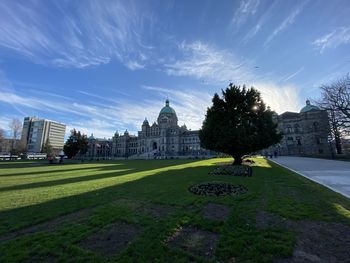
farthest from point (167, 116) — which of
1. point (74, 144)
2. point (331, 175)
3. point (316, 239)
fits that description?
point (316, 239)

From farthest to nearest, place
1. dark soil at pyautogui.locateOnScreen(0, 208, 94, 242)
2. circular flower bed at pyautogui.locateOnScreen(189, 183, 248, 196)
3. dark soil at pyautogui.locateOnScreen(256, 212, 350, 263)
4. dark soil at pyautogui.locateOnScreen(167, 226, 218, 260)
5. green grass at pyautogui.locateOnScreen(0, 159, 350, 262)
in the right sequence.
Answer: circular flower bed at pyautogui.locateOnScreen(189, 183, 248, 196) → dark soil at pyautogui.locateOnScreen(0, 208, 94, 242) → dark soil at pyautogui.locateOnScreen(167, 226, 218, 260) → green grass at pyautogui.locateOnScreen(0, 159, 350, 262) → dark soil at pyautogui.locateOnScreen(256, 212, 350, 263)

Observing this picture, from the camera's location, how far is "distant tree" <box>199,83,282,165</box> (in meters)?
24.6

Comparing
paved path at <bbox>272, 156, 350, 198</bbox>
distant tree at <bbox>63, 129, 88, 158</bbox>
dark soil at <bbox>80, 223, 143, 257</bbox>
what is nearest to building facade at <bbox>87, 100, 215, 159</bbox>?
distant tree at <bbox>63, 129, 88, 158</bbox>

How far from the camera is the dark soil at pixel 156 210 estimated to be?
6676 mm

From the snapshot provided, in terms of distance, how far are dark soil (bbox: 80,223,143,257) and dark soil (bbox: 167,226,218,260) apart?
1.08 m

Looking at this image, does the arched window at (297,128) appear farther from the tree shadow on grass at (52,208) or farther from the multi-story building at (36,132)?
the multi-story building at (36,132)

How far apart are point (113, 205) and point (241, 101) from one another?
23.4m

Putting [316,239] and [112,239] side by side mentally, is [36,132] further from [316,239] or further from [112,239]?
[316,239]

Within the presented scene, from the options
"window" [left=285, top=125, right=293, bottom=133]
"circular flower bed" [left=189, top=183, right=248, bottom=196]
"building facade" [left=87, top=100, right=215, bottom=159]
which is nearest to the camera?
"circular flower bed" [left=189, top=183, right=248, bottom=196]

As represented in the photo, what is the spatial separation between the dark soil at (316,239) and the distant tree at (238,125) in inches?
729

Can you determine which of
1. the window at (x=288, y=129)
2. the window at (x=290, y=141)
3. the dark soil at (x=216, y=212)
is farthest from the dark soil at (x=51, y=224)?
the window at (x=288, y=129)

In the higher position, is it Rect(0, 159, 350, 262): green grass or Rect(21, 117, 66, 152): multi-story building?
Rect(21, 117, 66, 152): multi-story building

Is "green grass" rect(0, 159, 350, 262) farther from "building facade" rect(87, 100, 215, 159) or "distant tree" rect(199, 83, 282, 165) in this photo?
"building facade" rect(87, 100, 215, 159)

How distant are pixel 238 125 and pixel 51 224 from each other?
924 inches
